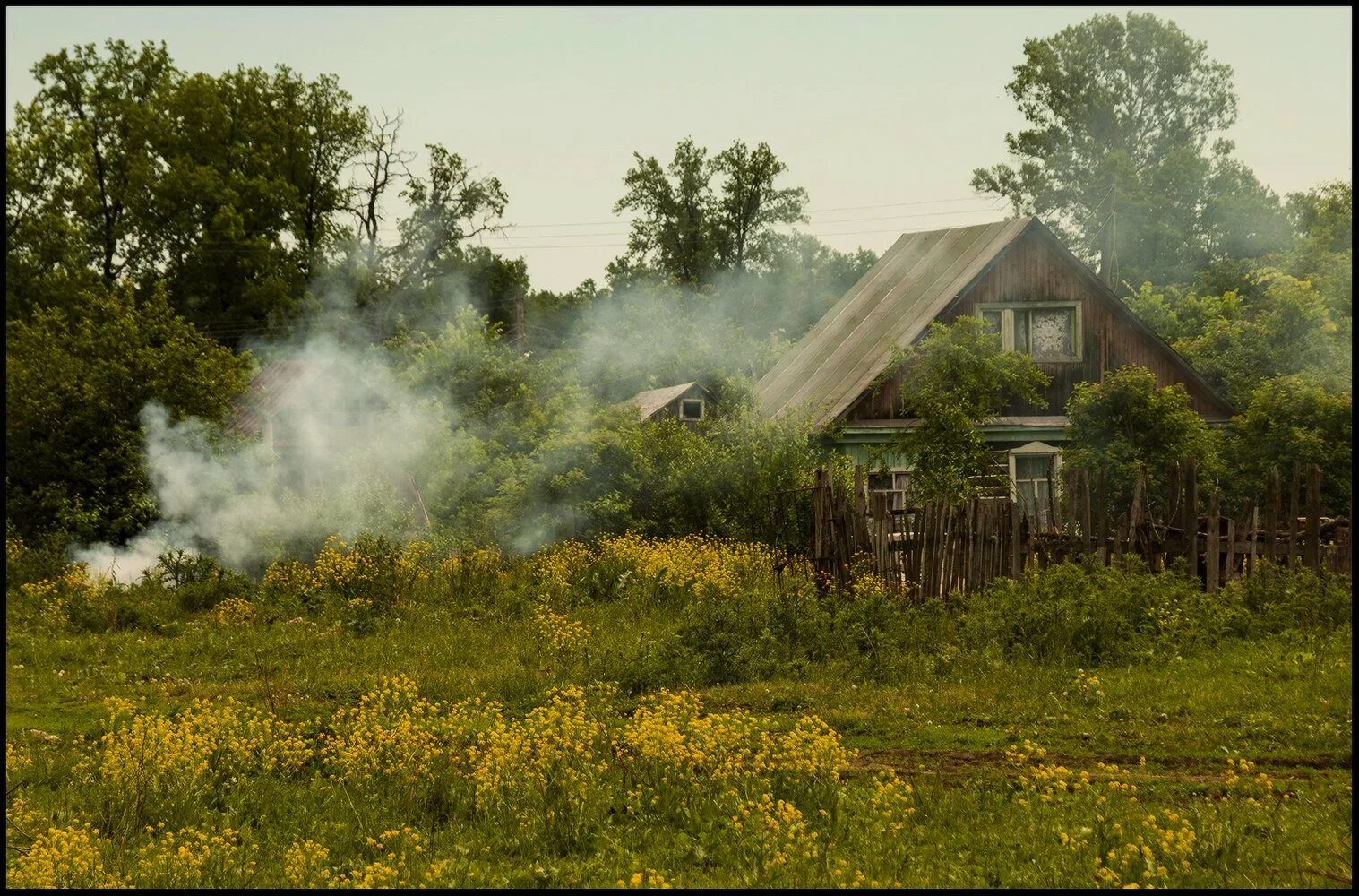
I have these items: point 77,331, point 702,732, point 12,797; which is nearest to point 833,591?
point 702,732

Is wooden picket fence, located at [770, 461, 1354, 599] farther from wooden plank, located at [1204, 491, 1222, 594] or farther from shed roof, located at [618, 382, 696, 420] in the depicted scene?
shed roof, located at [618, 382, 696, 420]

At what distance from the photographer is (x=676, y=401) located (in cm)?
3775

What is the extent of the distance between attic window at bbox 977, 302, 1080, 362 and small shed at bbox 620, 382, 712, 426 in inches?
447

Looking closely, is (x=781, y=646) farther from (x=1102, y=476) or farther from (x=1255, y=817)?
(x=1102, y=476)

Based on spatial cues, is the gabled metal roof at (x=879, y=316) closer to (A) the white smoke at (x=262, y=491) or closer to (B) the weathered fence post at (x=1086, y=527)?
(A) the white smoke at (x=262, y=491)

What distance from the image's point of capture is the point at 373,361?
118 ft

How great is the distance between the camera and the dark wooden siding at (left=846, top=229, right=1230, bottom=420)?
25812 mm

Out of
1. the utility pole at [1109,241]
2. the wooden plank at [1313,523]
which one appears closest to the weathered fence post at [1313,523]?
the wooden plank at [1313,523]

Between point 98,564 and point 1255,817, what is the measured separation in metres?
19.6

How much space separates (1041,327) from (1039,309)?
0.35 meters

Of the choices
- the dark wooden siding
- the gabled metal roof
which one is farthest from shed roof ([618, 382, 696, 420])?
the dark wooden siding

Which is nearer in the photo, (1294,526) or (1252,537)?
(1294,526)

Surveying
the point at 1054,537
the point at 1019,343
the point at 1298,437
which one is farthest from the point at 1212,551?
the point at 1019,343

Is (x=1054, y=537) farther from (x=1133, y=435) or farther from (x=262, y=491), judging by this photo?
(x=262, y=491)
